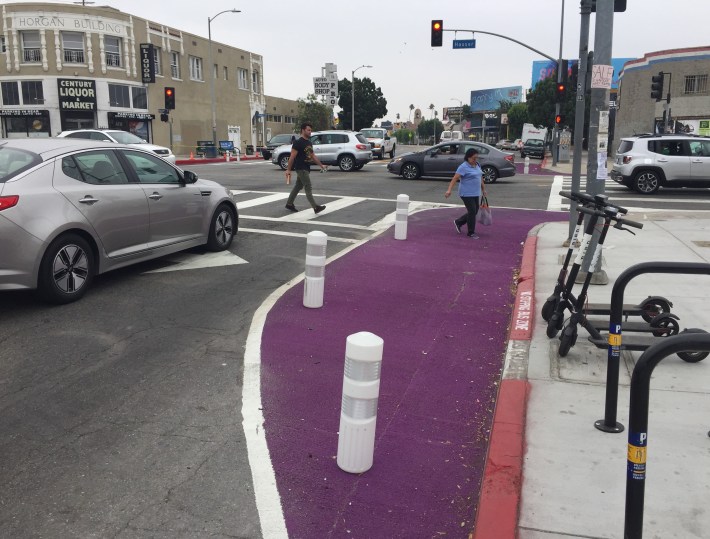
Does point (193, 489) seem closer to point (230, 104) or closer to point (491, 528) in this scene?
point (491, 528)

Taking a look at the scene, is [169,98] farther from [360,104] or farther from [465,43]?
[360,104]

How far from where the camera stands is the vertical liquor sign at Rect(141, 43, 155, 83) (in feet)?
152

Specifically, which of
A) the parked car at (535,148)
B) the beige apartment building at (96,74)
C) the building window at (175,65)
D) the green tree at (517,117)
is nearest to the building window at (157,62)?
the beige apartment building at (96,74)

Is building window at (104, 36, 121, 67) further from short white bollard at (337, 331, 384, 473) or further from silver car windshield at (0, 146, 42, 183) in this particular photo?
short white bollard at (337, 331, 384, 473)

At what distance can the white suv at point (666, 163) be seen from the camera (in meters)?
19.8

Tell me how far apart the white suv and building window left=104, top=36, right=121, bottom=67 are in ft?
122

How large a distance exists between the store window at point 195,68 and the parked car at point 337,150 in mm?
31028

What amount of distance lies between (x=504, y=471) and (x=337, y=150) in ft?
79.1

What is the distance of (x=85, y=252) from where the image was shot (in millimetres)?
7023

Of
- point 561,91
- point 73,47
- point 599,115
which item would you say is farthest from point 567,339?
point 73,47

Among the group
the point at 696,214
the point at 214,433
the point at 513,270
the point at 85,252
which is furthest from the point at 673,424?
the point at 696,214

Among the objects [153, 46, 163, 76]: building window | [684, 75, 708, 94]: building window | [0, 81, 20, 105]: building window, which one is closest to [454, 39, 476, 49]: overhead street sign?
[684, 75, 708, 94]: building window

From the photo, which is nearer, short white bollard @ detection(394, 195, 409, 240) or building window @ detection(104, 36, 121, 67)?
short white bollard @ detection(394, 195, 409, 240)

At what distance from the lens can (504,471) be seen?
3701 mm
